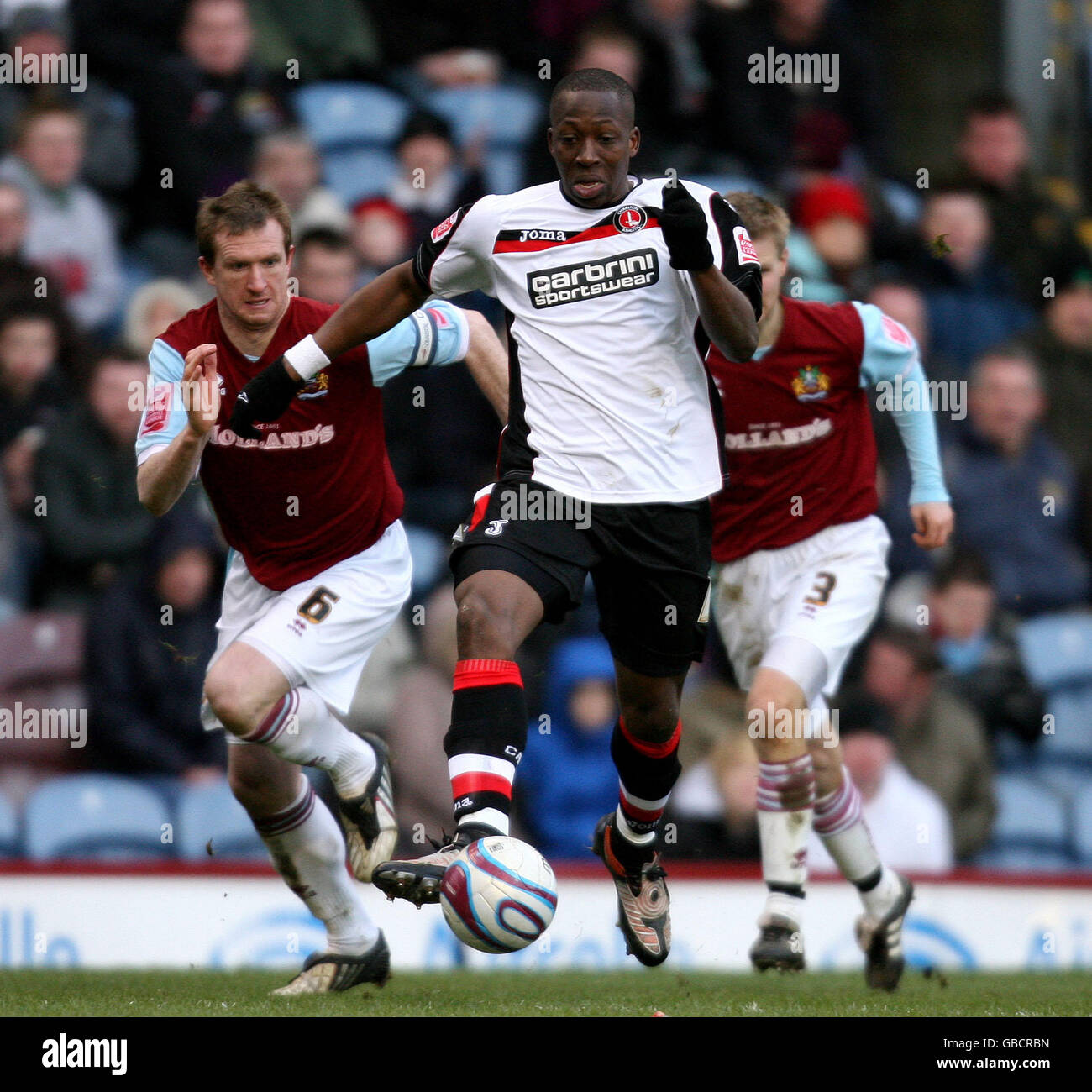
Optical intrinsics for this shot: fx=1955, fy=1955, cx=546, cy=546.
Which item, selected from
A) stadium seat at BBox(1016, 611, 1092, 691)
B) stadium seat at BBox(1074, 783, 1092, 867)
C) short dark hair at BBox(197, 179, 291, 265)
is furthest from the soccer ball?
stadium seat at BBox(1016, 611, 1092, 691)

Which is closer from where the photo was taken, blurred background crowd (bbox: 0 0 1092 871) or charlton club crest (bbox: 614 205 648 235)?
charlton club crest (bbox: 614 205 648 235)

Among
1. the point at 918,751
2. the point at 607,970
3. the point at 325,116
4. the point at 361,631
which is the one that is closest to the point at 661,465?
the point at 361,631

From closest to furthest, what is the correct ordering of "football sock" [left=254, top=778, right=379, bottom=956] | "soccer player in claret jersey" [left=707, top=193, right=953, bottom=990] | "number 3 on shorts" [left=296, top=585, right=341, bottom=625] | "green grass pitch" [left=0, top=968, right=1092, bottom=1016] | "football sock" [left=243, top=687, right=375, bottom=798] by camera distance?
"green grass pitch" [left=0, top=968, right=1092, bottom=1016] → "football sock" [left=243, top=687, right=375, bottom=798] → "number 3 on shorts" [left=296, top=585, right=341, bottom=625] → "football sock" [left=254, top=778, right=379, bottom=956] → "soccer player in claret jersey" [left=707, top=193, right=953, bottom=990]

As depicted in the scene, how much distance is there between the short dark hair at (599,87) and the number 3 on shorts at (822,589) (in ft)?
7.41

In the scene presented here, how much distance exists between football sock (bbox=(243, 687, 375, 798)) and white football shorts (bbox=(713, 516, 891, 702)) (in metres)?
1.52

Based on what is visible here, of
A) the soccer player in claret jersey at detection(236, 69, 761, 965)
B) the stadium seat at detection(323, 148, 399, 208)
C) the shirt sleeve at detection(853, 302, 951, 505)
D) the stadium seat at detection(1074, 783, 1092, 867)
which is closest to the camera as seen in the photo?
the soccer player in claret jersey at detection(236, 69, 761, 965)

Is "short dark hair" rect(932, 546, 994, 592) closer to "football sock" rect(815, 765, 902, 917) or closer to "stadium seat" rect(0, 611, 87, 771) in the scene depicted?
"football sock" rect(815, 765, 902, 917)

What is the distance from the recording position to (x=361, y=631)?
666 centimetres

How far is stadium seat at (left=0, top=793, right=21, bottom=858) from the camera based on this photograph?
9.11 metres

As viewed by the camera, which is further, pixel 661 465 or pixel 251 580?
pixel 251 580

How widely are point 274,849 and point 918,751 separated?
4.09 meters

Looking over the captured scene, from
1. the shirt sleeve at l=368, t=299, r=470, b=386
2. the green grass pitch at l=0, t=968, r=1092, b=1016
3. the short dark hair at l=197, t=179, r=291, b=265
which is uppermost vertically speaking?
the short dark hair at l=197, t=179, r=291, b=265
